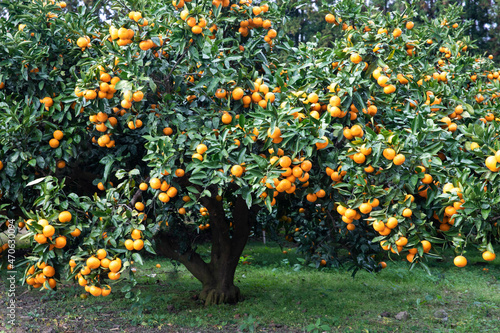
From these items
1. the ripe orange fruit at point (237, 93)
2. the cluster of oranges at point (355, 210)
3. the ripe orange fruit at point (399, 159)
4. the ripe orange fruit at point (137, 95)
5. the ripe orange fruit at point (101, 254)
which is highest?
the ripe orange fruit at point (237, 93)

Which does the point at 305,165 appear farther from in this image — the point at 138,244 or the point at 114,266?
the point at 114,266

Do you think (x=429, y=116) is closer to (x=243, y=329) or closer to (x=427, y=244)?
(x=427, y=244)

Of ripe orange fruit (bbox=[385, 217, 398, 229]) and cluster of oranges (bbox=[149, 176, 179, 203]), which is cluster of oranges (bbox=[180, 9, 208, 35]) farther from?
ripe orange fruit (bbox=[385, 217, 398, 229])

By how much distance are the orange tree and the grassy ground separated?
133 centimetres

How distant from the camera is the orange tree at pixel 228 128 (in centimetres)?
265

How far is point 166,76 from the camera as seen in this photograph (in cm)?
322

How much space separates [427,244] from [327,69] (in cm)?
137

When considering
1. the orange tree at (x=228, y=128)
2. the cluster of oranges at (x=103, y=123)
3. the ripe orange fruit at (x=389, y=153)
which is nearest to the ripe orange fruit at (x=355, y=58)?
the orange tree at (x=228, y=128)

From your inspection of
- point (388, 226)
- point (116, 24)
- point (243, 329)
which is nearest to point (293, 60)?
point (116, 24)

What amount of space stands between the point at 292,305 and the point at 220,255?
1.07 metres

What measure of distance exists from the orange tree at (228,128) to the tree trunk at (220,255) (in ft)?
3.68

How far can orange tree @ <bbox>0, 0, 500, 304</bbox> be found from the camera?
104 inches

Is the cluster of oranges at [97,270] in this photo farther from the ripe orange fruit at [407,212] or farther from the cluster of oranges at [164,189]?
the ripe orange fruit at [407,212]

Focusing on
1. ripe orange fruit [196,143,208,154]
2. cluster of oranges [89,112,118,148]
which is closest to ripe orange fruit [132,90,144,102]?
cluster of oranges [89,112,118,148]
